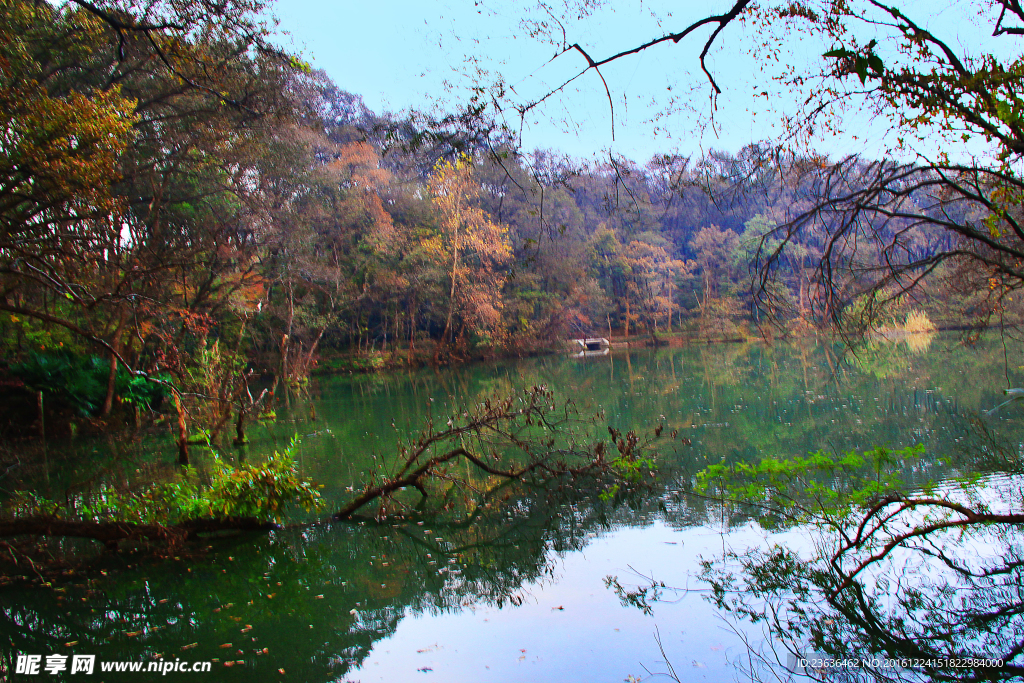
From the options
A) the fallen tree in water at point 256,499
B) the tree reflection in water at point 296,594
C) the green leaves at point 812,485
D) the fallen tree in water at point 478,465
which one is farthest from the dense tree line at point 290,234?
the fallen tree in water at point 478,465

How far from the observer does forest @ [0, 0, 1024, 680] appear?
4426mm

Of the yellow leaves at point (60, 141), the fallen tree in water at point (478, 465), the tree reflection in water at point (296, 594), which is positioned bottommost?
the tree reflection in water at point (296, 594)

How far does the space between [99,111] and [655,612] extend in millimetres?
7074

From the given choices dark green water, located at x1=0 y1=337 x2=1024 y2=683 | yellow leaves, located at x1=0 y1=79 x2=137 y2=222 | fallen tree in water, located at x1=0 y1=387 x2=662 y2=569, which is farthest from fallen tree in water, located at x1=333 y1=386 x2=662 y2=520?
yellow leaves, located at x1=0 y1=79 x2=137 y2=222

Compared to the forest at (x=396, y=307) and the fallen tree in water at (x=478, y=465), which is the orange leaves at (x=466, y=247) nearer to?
the forest at (x=396, y=307)

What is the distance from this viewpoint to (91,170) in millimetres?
6672

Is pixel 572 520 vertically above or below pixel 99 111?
below

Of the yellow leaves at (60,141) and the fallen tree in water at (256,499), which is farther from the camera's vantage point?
the yellow leaves at (60,141)

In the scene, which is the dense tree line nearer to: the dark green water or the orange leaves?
the orange leaves

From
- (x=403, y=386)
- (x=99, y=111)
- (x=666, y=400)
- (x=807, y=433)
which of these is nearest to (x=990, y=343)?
(x=666, y=400)

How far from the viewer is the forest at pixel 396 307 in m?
4.43

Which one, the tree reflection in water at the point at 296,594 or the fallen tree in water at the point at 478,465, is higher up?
the fallen tree in water at the point at 478,465

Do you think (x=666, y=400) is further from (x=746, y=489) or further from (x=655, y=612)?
(x=655, y=612)

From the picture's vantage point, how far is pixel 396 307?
1152 inches
